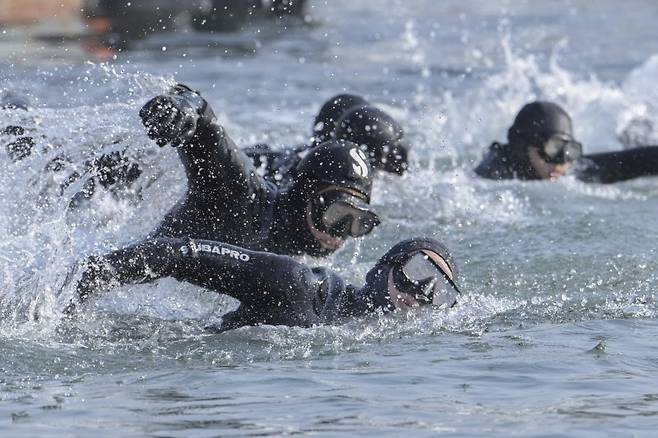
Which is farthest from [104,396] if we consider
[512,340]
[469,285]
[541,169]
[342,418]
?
[541,169]

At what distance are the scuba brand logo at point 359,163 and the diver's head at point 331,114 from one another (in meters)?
2.61

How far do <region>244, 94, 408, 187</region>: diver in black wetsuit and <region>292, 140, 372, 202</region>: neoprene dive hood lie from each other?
1.86 m

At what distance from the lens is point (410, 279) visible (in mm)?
7020

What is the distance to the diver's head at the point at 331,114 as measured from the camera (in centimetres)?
1061

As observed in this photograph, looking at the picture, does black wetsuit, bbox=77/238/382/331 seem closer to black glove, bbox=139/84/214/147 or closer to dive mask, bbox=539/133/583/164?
black glove, bbox=139/84/214/147

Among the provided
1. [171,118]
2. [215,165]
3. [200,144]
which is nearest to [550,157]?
[215,165]

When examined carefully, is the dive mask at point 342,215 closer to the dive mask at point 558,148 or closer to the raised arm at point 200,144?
the raised arm at point 200,144

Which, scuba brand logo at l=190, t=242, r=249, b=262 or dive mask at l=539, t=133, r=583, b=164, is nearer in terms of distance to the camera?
scuba brand logo at l=190, t=242, r=249, b=262

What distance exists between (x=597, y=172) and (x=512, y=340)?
16.0 feet

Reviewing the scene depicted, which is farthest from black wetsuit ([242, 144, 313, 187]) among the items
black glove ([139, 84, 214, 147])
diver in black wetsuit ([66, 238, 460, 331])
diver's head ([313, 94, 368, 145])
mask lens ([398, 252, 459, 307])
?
mask lens ([398, 252, 459, 307])

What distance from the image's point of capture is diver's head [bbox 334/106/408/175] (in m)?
10.1

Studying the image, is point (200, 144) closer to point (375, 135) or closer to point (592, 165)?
point (375, 135)

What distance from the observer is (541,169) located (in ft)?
39.2

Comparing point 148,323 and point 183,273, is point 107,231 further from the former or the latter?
point 183,273
